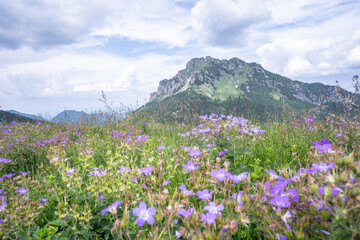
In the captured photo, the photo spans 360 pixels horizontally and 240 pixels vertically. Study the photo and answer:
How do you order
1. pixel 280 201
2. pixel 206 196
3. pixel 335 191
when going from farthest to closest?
pixel 206 196, pixel 280 201, pixel 335 191

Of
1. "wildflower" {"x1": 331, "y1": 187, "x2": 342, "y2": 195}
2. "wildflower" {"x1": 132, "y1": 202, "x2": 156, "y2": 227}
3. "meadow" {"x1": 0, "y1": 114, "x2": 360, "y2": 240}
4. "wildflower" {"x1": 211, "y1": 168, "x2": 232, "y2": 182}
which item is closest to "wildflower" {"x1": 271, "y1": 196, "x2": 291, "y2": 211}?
"meadow" {"x1": 0, "y1": 114, "x2": 360, "y2": 240}

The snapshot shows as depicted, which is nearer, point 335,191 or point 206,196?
point 335,191

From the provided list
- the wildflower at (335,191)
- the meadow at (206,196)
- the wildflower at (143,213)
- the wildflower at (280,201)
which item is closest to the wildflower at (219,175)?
the meadow at (206,196)

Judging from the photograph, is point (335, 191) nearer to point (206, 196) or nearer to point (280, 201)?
point (280, 201)

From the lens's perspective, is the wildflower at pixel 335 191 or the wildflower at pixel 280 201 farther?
the wildflower at pixel 280 201

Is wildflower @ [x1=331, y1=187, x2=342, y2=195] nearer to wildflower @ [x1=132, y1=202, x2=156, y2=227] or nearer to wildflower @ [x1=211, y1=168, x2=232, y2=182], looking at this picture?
wildflower @ [x1=211, y1=168, x2=232, y2=182]

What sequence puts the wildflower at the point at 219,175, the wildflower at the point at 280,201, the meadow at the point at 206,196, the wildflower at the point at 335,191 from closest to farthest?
the wildflower at the point at 335,191, the meadow at the point at 206,196, the wildflower at the point at 280,201, the wildflower at the point at 219,175

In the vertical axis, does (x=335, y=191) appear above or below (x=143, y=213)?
above

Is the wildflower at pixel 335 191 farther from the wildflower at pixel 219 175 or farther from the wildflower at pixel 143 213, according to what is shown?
the wildflower at pixel 143 213

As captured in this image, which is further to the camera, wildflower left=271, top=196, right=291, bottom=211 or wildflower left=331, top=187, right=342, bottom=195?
wildflower left=271, top=196, right=291, bottom=211

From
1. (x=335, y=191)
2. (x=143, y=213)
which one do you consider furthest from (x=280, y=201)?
(x=143, y=213)

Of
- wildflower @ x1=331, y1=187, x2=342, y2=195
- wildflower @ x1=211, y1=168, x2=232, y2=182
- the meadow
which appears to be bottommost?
the meadow

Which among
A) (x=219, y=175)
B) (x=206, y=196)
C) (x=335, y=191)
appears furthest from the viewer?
(x=219, y=175)

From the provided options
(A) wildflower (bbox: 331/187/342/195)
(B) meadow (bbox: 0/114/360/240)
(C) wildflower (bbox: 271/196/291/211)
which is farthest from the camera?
(C) wildflower (bbox: 271/196/291/211)
